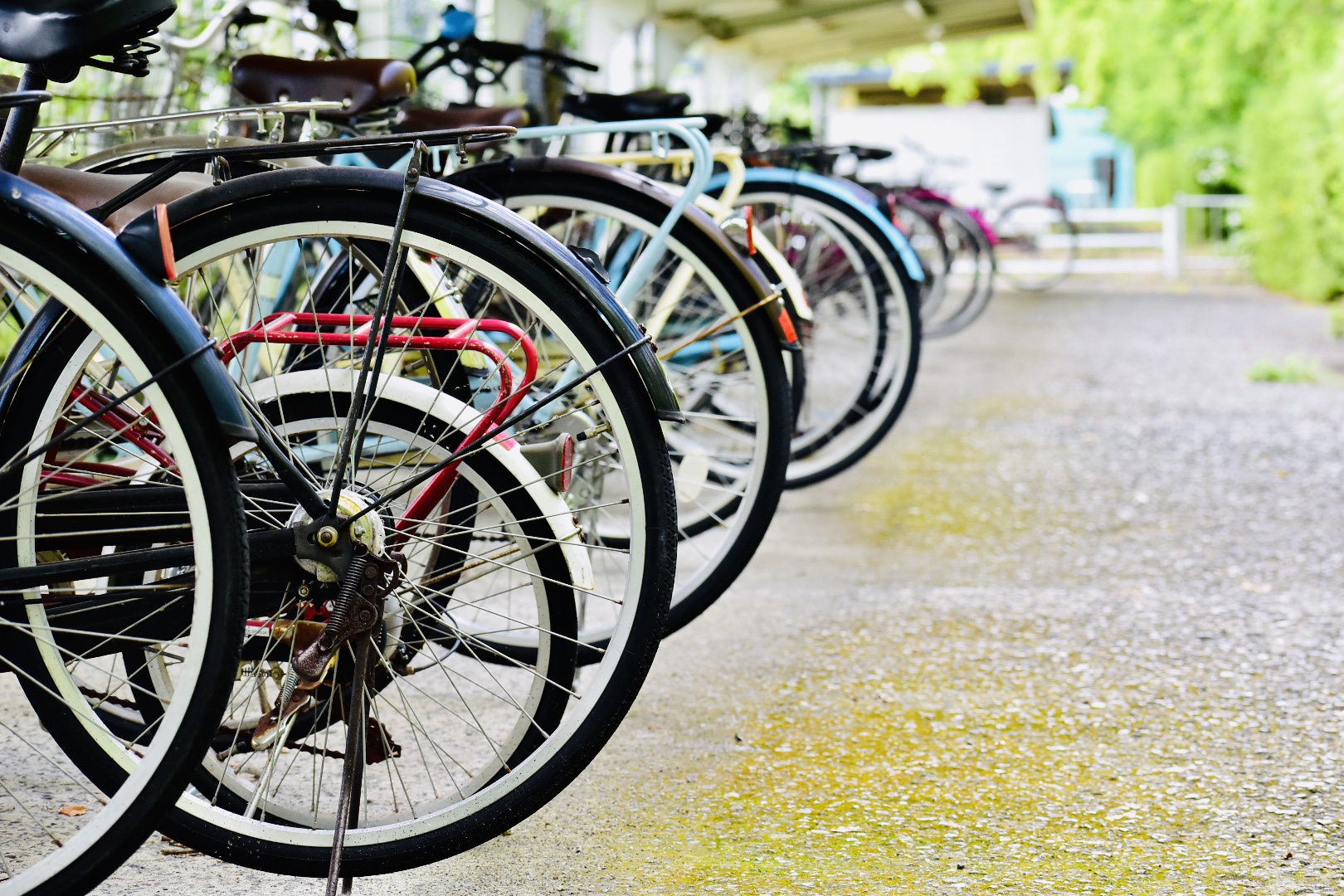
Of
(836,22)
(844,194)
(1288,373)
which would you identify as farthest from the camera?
(836,22)

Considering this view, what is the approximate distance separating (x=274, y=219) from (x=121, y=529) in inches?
18.5

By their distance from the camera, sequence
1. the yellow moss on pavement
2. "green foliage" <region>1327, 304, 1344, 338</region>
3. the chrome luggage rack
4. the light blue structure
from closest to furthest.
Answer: the chrome luggage rack < the yellow moss on pavement < "green foliage" <region>1327, 304, 1344, 338</region> < the light blue structure

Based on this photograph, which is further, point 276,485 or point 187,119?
point 187,119

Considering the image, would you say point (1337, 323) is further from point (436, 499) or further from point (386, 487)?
point (386, 487)

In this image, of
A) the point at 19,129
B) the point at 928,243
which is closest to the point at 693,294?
the point at 19,129

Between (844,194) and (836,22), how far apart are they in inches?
465

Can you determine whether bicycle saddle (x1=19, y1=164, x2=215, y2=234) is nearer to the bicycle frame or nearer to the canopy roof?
the bicycle frame

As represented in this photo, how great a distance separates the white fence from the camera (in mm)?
17141

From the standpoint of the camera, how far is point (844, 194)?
453 cm

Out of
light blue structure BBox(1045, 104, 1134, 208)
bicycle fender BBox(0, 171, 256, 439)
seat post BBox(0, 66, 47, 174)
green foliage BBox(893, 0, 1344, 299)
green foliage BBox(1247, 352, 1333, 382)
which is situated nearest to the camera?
bicycle fender BBox(0, 171, 256, 439)

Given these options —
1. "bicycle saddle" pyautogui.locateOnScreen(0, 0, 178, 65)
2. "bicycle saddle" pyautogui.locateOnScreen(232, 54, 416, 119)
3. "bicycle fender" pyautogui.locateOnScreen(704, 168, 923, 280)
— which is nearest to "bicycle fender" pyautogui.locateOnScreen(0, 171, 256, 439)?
"bicycle saddle" pyautogui.locateOnScreen(0, 0, 178, 65)

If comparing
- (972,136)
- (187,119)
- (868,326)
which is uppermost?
(972,136)

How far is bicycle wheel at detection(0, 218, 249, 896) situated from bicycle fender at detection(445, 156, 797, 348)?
2.87 feet

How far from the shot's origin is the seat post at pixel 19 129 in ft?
6.34
